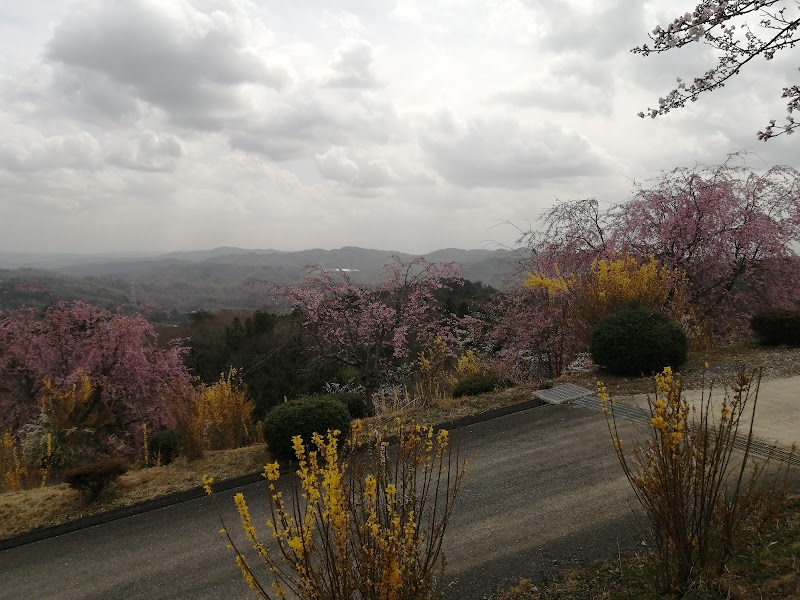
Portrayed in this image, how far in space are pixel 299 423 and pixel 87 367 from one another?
685cm

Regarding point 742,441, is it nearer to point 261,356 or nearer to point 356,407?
point 356,407

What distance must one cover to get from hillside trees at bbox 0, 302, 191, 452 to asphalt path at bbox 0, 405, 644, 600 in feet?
18.5

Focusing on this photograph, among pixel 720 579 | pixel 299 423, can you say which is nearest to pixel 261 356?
pixel 299 423

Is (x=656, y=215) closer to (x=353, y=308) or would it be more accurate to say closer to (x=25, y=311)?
(x=353, y=308)

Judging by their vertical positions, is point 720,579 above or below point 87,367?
above

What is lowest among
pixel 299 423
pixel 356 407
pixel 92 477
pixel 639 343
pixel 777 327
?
pixel 356 407

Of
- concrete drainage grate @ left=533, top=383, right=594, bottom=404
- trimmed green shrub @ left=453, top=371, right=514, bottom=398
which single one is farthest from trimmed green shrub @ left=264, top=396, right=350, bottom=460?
concrete drainage grate @ left=533, top=383, right=594, bottom=404

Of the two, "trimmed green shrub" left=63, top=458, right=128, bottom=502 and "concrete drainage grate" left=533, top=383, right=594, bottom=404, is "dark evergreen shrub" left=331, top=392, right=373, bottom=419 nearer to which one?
"concrete drainage grate" left=533, top=383, right=594, bottom=404

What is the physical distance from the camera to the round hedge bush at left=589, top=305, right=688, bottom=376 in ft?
24.6

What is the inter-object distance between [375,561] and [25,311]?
13477 millimetres

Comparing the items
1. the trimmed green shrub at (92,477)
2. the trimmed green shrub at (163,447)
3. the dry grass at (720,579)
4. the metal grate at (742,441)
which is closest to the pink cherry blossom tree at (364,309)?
the trimmed green shrub at (163,447)

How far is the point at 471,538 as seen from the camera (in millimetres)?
3932

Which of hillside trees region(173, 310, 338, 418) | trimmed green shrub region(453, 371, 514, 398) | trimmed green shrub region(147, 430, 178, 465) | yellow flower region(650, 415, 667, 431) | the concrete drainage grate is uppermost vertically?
yellow flower region(650, 415, 667, 431)

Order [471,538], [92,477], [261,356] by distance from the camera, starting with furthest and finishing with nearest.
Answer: [261,356] < [92,477] < [471,538]
